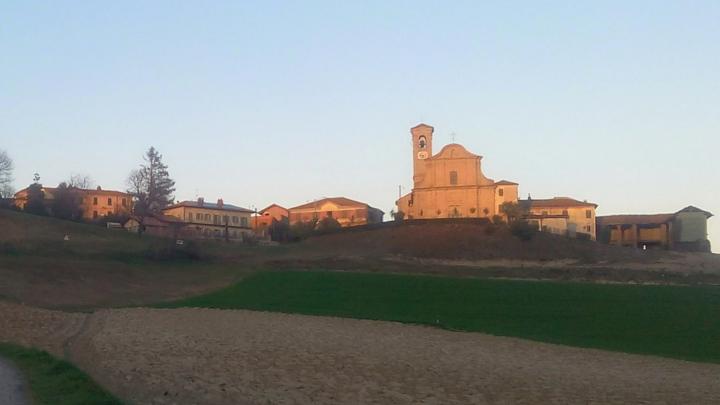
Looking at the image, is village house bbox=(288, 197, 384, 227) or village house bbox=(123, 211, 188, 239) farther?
village house bbox=(288, 197, 384, 227)

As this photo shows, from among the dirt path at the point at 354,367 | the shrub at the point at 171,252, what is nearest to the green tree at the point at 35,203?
the shrub at the point at 171,252

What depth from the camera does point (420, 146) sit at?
124000 millimetres

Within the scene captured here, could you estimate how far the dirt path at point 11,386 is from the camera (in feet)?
51.1

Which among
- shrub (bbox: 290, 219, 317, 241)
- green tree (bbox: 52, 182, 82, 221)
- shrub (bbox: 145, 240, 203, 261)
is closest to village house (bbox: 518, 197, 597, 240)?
shrub (bbox: 290, 219, 317, 241)

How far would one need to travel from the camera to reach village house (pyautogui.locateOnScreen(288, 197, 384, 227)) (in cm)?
14625

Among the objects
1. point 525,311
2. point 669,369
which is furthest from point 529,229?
point 669,369

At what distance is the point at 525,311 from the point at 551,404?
1061 inches

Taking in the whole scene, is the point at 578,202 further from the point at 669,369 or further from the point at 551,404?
the point at 551,404

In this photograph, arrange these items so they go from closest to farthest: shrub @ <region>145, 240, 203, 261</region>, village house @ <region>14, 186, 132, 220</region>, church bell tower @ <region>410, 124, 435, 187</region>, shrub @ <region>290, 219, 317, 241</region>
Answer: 1. shrub @ <region>145, 240, 203, 261</region>
2. shrub @ <region>290, 219, 317, 241</region>
3. church bell tower @ <region>410, 124, 435, 187</region>
4. village house @ <region>14, 186, 132, 220</region>

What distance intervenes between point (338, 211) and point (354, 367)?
127 m

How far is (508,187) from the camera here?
115438 mm

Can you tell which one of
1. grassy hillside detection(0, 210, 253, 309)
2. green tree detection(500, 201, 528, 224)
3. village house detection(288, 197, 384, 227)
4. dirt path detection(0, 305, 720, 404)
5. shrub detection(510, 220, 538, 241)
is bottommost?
dirt path detection(0, 305, 720, 404)

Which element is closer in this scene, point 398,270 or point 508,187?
point 398,270

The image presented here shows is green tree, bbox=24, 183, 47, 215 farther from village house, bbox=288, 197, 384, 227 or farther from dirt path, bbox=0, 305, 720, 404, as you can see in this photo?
dirt path, bbox=0, 305, 720, 404
